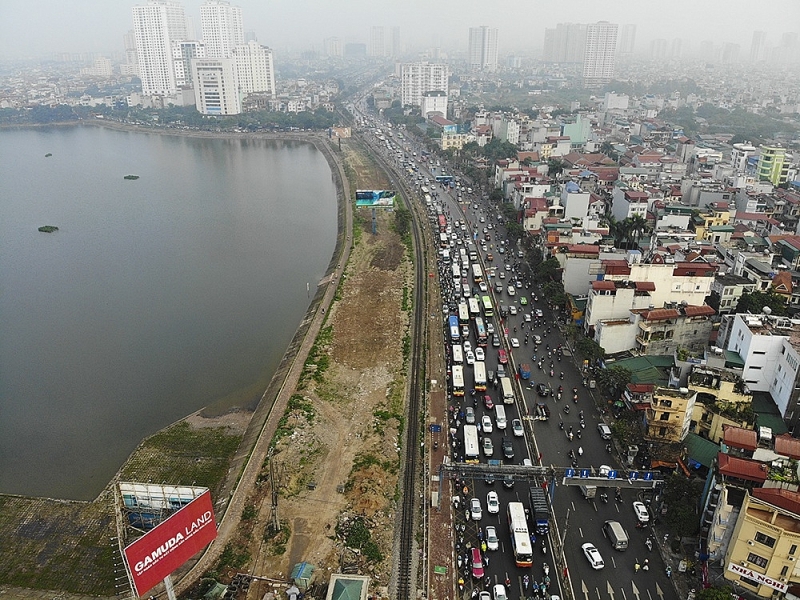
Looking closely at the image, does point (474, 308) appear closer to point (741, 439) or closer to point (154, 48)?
point (741, 439)

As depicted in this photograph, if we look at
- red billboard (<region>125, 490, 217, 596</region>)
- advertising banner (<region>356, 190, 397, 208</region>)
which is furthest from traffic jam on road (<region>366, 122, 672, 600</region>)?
advertising banner (<region>356, 190, 397, 208</region>)

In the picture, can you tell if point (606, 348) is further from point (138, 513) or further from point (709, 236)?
point (138, 513)

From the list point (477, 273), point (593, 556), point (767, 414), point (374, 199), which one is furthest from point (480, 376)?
point (374, 199)

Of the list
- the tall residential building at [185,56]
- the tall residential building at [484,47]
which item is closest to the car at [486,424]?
the tall residential building at [185,56]

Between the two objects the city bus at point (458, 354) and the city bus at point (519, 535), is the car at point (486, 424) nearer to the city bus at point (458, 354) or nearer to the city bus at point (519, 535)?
the city bus at point (519, 535)

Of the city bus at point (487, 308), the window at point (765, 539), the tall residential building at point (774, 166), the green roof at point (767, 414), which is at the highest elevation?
the tall residential building at point (774, 166)

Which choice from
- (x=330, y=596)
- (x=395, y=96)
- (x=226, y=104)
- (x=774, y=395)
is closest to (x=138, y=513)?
(x=330, y=596)
